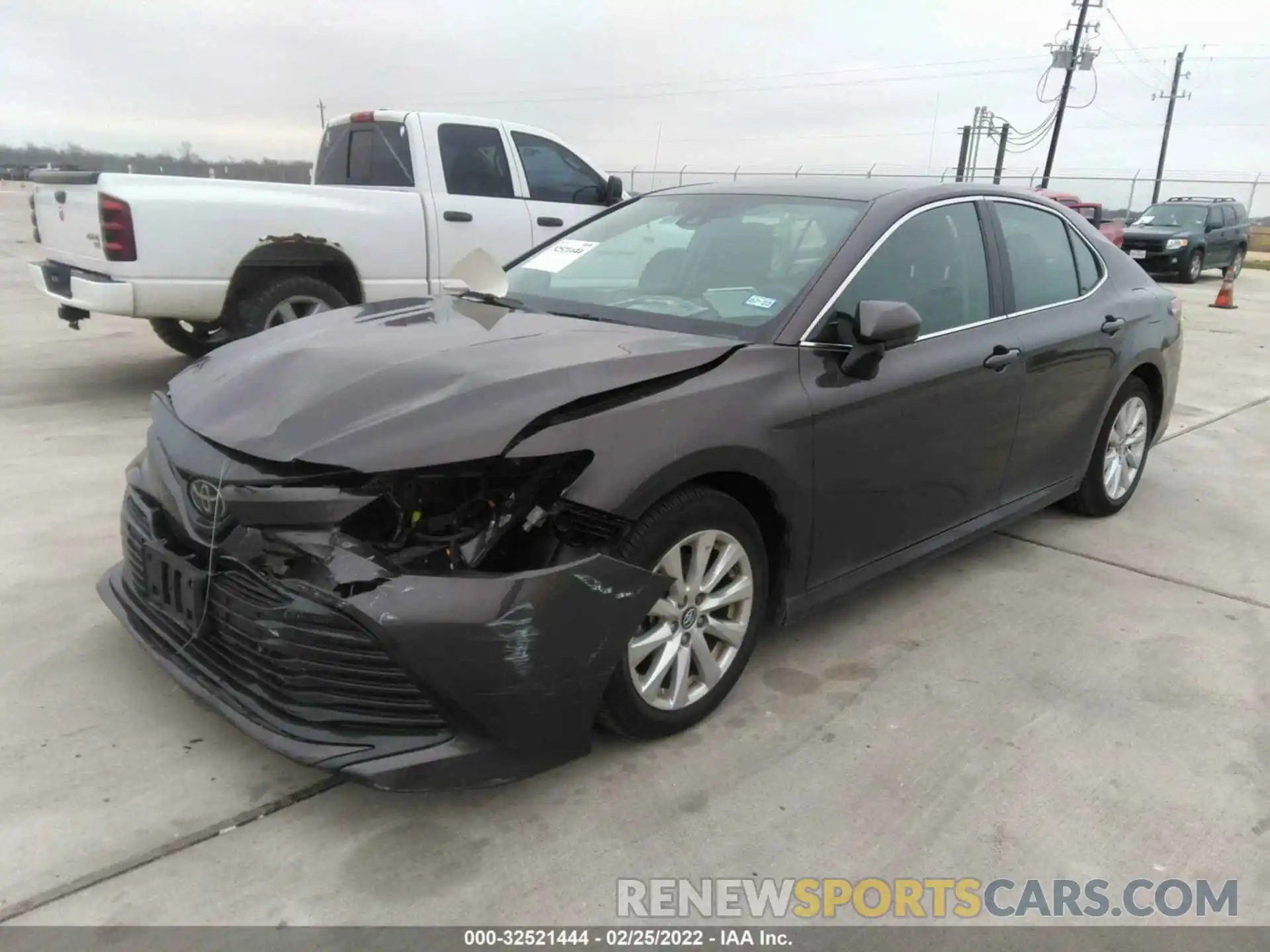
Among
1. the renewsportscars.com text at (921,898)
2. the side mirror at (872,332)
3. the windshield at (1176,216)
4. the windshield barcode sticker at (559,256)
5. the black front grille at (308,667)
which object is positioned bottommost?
the renewsportscars.com text at (921,898)

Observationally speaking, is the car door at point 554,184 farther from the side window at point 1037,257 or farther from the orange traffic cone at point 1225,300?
the orange traffic cone at point 1225,300

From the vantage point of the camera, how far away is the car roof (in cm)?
372

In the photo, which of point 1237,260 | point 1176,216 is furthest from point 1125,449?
point 1237,260

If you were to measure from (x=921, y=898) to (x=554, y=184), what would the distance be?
6709 mm

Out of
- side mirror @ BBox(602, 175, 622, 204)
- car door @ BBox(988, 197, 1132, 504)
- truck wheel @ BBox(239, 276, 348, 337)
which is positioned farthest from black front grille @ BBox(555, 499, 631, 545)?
side mirror @ BBox(602, 175, 622, 204)

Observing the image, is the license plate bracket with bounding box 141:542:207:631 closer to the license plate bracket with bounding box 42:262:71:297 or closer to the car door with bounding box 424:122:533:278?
the license plate bracket with bounding box 42:262:71:297

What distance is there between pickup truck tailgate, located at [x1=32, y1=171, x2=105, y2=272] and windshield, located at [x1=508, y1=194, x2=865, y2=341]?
11.8 feet

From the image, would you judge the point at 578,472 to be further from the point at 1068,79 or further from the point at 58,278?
the point at 1068,79

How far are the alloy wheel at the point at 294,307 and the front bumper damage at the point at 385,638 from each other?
4264 millimetres

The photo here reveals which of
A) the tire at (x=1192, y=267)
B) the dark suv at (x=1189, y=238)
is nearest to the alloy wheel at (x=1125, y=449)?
the dark suv at (x=1189, y=238)

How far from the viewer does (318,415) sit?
252 cm

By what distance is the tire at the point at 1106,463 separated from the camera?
4867 millimetres

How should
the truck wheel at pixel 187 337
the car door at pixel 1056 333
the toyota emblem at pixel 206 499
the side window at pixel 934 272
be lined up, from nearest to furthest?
the toyota emblem at pixel 206 499
the side window at pixel 934 272
the car door at pixel 1056 333
the truck wheel at pixel 187 337
